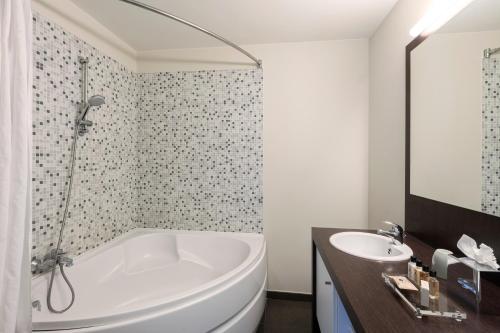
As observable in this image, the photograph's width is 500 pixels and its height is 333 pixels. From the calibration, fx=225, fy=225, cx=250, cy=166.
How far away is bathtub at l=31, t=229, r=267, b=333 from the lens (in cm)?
111

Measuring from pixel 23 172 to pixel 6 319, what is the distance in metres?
0.57

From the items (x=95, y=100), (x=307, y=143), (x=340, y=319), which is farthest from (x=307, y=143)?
(x=95, y=100)

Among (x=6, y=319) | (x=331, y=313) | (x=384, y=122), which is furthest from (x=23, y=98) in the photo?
(x=384, y=122)

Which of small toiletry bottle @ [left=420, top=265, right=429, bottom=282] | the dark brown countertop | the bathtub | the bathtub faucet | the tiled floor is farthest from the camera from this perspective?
the tiled floor

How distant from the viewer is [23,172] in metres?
0.91

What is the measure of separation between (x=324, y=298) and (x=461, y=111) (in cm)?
120

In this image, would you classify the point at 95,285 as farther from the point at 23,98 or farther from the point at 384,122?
the point at 384,122

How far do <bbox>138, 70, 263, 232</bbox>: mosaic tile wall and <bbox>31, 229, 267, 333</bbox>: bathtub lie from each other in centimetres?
23

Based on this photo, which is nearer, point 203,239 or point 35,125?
point 35,125

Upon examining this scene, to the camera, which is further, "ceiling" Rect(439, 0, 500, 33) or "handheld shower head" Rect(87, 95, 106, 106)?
"handheld shower head" Rect(87, 95, 106, 106)

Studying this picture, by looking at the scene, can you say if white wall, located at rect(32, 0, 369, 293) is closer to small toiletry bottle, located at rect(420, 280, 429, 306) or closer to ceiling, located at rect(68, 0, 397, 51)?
ceiling, located at rect(68, 0, 397, 51)

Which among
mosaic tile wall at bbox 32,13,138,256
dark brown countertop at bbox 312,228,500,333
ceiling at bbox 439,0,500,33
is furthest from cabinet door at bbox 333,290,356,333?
mosaic tile wall at bbox 32,13,138,256

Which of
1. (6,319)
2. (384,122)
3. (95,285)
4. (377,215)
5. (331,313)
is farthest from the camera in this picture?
(377,215)

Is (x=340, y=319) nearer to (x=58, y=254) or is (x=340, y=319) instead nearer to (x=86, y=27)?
(x=58, y=254)
